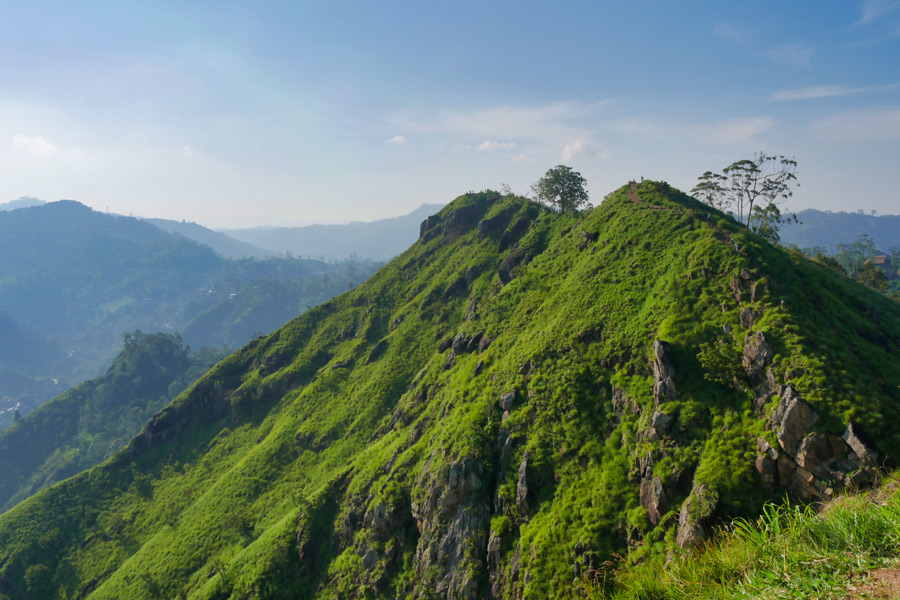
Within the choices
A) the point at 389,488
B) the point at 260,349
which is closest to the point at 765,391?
the point at 389,488

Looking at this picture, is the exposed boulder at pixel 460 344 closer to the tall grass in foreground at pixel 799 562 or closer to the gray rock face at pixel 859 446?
the gray rock face at pixel 859 446

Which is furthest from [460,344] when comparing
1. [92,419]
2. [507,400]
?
[92,419]

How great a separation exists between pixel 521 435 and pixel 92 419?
195812 mm

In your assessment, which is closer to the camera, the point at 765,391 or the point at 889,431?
the point at 889,431

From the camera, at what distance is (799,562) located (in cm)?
794

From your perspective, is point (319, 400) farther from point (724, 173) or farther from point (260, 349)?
point (724, 173)

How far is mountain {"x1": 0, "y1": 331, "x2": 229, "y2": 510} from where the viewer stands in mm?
142375

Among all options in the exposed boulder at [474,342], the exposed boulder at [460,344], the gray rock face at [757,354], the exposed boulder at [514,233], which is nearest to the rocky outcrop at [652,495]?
the gray rock face at [757,354]

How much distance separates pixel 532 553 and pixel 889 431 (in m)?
22.2

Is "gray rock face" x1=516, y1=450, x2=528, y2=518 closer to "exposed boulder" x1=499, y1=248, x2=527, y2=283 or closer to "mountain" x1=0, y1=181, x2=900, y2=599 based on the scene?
"mountain" x1=0, y1=181, x2=900, y2=599

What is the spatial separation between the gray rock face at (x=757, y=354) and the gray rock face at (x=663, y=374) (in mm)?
4630

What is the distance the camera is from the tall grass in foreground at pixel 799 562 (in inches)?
289

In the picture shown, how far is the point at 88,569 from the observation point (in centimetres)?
6334

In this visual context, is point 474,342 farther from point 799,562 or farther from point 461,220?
point 461,220
